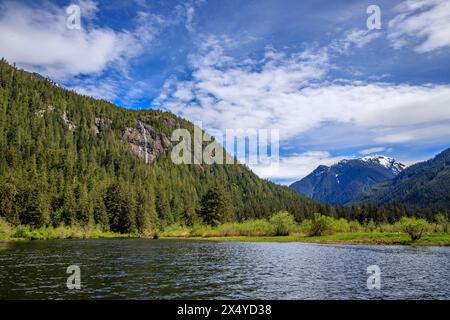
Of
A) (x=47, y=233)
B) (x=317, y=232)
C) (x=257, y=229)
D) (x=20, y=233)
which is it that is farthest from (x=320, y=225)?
(x=20, y=233)

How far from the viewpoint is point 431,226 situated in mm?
109875

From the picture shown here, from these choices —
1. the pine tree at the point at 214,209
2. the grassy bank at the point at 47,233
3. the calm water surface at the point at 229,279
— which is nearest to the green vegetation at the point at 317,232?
the pine tree at the point at 214,209

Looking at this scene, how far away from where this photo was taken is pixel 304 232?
124 m

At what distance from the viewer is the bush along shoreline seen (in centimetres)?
9294

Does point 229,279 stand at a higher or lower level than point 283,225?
higher

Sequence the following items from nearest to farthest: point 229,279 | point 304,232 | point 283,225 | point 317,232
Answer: point 229,279
point 317,232
point 304,232
point 283,225

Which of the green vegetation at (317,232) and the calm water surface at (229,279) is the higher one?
the calm water surface at (229,279)

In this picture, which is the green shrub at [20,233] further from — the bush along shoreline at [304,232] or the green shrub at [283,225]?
the green shrub at [283,225]

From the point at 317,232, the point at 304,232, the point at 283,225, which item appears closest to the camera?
the point at 317,232

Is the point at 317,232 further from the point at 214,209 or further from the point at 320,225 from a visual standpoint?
the point at 214,209

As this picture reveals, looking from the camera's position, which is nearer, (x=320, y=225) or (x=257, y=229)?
(x=320, y=225)

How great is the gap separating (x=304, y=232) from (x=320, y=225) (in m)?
6.49

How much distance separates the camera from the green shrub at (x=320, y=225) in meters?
119

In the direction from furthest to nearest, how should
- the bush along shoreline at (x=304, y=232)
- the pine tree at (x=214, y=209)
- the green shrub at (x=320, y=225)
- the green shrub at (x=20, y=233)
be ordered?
the pine tree at (x=214, y=209) → the green shrub at (x=320, y=225) → the green shrub at (x=20, y=233) → the bush along shoreline at (x=304, y=232)
